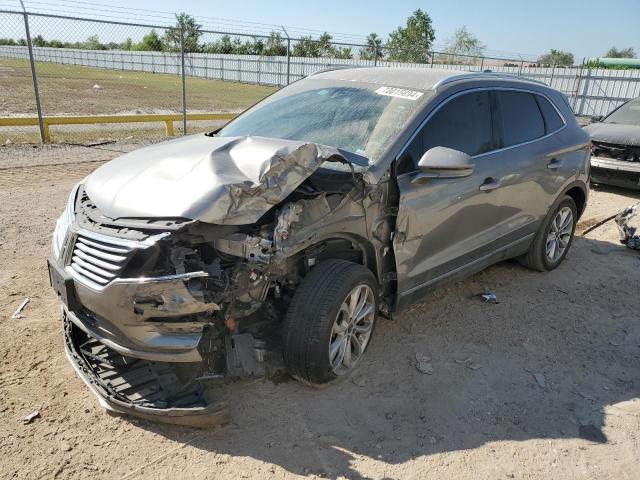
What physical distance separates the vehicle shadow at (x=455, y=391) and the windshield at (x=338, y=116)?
1490 mm

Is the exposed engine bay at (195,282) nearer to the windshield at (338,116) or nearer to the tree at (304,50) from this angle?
the windshield at (338,116)

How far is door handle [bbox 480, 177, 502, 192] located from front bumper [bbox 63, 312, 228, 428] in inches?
99.6

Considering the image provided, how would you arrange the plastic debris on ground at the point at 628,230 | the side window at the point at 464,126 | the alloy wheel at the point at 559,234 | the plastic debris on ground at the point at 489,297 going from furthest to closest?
the plastic debris on ground at the point at 628,230
the alloy wheel at the point at 559,234
the plastic debris on ground at the point at 489,297
the side window at the point at 464,126

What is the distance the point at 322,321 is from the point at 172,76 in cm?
4404

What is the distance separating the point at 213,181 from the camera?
292 centimetres

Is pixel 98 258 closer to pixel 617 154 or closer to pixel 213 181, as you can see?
pixel 213 181

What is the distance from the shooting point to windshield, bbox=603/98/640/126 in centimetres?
970

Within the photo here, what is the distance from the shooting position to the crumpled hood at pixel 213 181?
111 inches

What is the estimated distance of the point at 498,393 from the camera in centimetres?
347

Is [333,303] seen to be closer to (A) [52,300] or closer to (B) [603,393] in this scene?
(B) [603,393]

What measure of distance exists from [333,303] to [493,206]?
1883mm

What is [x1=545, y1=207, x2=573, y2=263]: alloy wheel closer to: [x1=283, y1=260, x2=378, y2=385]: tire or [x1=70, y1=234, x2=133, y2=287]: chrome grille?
[x1=283, y1=260, x2=378, y2=385]: tire

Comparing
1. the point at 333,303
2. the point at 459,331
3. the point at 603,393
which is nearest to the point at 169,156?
the point at 333,303

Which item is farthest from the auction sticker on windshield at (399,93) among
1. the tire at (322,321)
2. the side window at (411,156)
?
the tire at (322,321)
